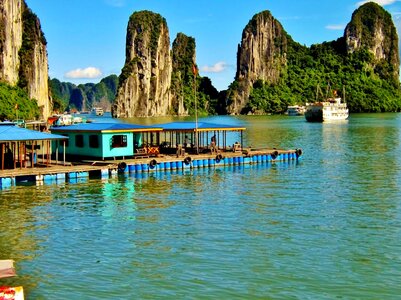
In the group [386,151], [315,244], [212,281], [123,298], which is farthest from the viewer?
[386,151]

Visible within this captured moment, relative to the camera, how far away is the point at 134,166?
4691 cm

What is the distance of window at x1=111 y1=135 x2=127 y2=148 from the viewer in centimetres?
4878

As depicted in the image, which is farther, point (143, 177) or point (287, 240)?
point (143, 177)

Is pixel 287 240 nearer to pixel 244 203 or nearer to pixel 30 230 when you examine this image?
pixel 244 203

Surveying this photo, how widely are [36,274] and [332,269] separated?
33.2 ft

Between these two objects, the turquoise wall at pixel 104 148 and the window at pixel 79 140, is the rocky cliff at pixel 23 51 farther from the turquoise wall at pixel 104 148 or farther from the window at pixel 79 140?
the turquoise wall at pixel 104 148

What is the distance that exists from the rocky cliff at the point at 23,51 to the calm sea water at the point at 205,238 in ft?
274

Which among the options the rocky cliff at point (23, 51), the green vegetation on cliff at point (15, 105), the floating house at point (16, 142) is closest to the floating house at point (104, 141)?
the floating house at point (16, 142)

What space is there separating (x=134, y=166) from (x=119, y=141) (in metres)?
3.24

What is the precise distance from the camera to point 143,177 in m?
45.4

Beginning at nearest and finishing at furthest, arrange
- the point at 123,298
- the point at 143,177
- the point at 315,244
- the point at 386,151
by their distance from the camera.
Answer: the point at 123,298 → the point at 315,244 → the point at 143,177 → the point at 386,151

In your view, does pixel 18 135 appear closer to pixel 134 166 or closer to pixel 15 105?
pixel 134 166

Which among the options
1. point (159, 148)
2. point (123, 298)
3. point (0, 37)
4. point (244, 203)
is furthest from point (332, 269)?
point (0, 37)

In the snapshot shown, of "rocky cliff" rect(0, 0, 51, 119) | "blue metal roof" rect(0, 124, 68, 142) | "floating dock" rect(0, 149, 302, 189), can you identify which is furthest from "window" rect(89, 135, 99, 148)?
"rocky cliff" rect(0, 0, 51, 119)
